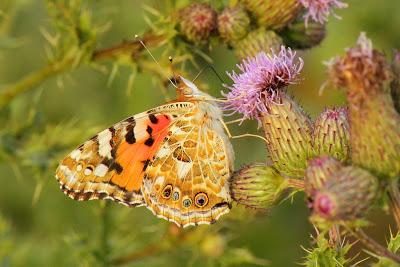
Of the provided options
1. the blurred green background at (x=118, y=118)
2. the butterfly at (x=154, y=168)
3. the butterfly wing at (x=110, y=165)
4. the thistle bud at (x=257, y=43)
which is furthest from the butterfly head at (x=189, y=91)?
the blurred green background at (x=118, y=118)

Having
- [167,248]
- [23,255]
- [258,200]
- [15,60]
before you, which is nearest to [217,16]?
[258,200]

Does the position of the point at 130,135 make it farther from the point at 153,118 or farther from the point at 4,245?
the point at 4,245

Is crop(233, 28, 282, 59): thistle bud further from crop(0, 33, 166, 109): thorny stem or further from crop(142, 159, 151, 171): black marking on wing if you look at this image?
crop(142, 159, 151, 171): black marking on wing

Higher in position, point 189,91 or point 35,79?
point 35,79

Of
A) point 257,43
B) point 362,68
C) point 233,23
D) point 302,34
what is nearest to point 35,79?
point 233,23

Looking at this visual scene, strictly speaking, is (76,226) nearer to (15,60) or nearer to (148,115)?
(15,60)

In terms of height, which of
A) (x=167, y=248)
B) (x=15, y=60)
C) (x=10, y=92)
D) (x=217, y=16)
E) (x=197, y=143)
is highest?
(x=15, y=60)

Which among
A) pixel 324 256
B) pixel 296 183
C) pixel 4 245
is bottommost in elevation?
pixel 324 256
